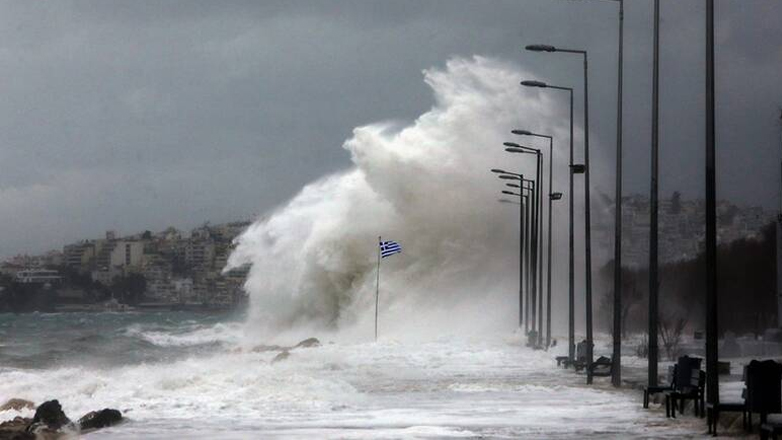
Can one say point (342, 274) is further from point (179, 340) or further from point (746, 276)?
point (746, 276)

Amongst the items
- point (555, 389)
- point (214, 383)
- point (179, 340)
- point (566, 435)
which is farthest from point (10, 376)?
point (179, 340)

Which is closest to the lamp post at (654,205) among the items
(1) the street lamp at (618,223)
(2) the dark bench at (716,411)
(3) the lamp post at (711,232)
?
(1) the street lamp at (618,223)

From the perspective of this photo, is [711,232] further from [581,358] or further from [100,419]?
[581,358]

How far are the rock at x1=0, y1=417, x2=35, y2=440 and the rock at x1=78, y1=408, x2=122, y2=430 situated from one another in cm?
81

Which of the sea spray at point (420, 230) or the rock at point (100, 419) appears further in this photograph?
the sea spray at point (420, 230)

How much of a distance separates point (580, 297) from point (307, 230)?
1498 centimetres

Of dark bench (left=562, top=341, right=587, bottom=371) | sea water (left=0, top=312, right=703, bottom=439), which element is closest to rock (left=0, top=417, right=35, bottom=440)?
sea water (left=0, top=312, right=703, bottom=439)

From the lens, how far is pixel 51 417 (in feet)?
71.6

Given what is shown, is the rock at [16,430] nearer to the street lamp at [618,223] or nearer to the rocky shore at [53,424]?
the rocky shore at [53,424]

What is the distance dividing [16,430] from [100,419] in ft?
4.28

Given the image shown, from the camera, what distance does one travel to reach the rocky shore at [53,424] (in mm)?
20391

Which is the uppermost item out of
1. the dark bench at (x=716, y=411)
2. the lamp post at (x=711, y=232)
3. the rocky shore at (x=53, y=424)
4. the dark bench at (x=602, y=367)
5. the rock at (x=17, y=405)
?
the lamp post at (x=711, y=232)

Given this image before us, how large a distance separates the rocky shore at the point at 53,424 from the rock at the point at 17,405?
511 centimetres

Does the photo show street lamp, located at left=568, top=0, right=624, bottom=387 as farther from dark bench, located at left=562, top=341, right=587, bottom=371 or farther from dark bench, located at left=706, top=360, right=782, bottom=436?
dark bench, located at left=706, top=360, right=782, bottom=436
